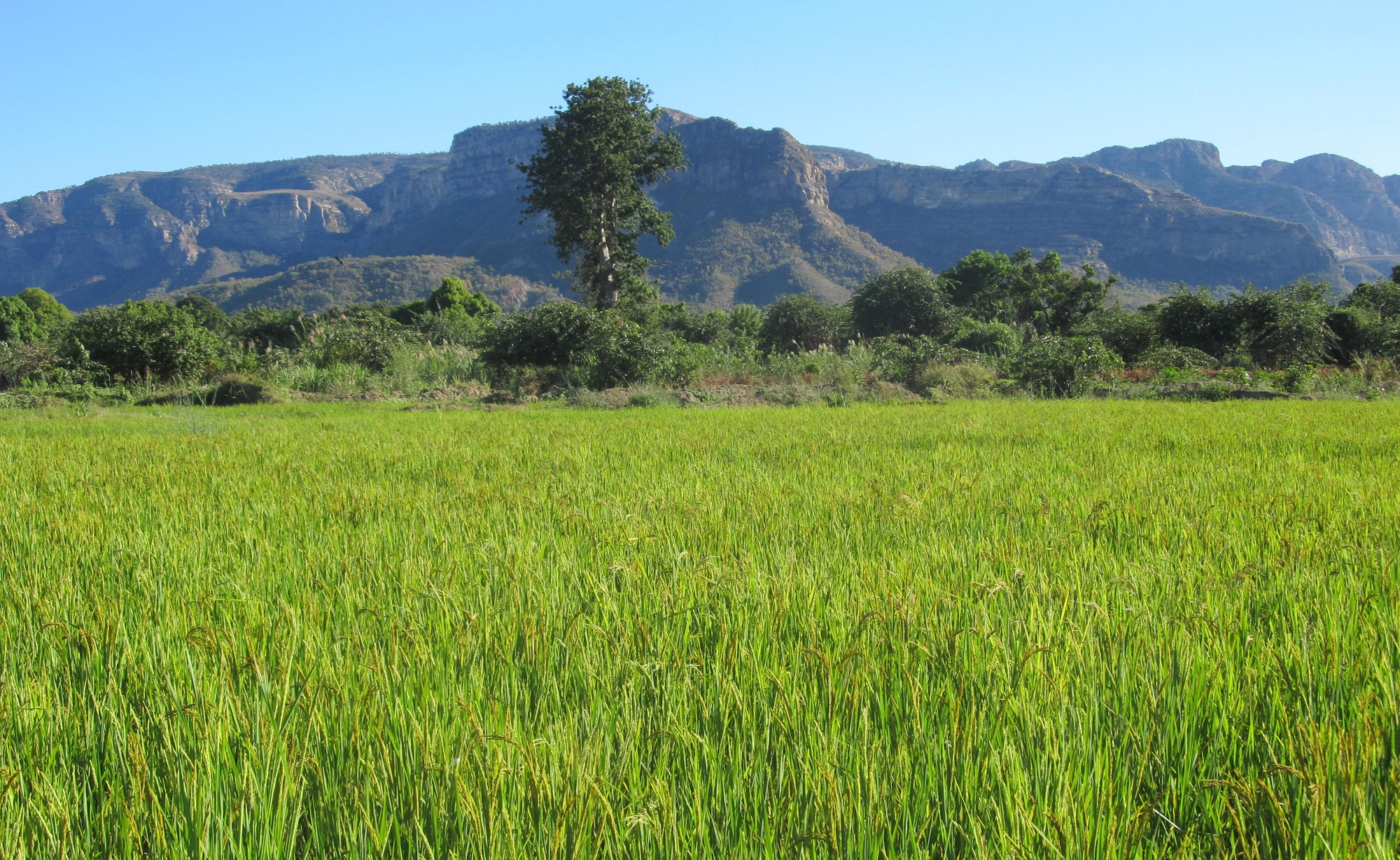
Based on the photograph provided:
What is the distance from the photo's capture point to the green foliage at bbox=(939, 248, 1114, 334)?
104 feet

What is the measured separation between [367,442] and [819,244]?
8850cm

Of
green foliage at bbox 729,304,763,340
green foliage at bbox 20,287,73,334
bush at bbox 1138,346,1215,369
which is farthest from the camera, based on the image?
green foliage at bbox 20,287,73,334

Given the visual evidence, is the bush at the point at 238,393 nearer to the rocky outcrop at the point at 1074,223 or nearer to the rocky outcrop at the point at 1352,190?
the rocky outcrop at the point at 1074,223

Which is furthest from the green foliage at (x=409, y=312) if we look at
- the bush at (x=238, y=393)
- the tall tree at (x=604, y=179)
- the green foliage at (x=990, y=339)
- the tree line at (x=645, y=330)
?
the green foliage at (x=990, y=339)

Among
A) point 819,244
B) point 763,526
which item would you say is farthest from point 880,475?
point 819,244

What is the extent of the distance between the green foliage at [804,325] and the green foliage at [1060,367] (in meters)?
15.5

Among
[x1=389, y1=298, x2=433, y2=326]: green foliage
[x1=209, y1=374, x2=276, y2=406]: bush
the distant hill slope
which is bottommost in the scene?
[x1=209, y1=374, x2=276, y2=406]: bush

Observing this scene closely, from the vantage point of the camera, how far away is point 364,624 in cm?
178

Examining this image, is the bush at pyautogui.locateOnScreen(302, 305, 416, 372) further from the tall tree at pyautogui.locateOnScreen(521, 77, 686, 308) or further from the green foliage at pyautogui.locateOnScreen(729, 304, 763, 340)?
the green foliage at pyautogui.locateOnScreen(729, 304, 763, 340)

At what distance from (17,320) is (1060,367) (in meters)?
51.0

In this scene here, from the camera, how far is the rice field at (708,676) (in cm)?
98

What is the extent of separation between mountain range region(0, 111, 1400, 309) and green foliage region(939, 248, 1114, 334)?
41.4m

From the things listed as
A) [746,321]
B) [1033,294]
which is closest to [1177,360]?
[1033,294]

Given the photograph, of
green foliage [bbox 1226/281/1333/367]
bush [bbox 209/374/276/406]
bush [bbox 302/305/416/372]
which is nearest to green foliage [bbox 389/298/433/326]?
bush [bbox 302/305/416/372]
